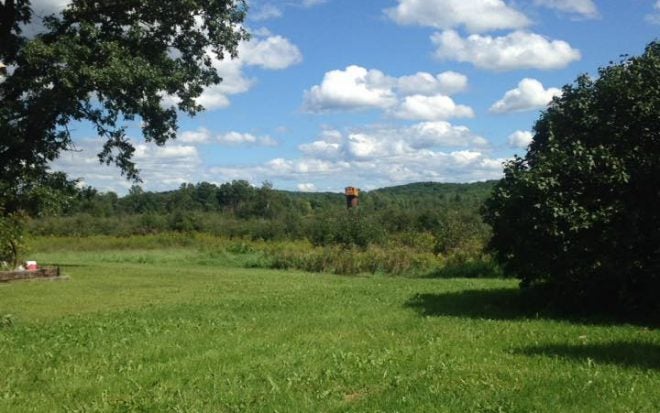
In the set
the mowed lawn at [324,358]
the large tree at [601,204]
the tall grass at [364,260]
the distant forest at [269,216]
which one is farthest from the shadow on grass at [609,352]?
the tall grass at [364,260]

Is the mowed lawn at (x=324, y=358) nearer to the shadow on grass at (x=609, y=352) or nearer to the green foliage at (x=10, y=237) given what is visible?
the shadow on grass at (x=609, y=352)

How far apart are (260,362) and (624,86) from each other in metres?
7.90

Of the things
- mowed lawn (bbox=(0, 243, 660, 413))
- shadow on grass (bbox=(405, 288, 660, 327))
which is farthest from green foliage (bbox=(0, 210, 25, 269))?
shadow on grass (bbox=(405, 288, 660, 327))

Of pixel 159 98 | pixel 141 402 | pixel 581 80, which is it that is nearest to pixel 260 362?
pixel 141 402

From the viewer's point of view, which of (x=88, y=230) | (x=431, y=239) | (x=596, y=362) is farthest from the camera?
(x=88, y=230)

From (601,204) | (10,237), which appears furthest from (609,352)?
(10,237)

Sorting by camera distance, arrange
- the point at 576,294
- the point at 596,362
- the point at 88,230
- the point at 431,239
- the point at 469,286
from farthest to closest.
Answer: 1. the point at 88,230
2. the point at 431,239
3. the point at 469,286
4. the point at 576,294
5. the point at 596,362

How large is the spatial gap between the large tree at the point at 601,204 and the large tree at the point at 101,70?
1435 centimetres

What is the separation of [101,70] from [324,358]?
15.7m

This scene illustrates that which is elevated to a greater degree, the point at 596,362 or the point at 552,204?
the point at 552,204

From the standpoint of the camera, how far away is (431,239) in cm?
3247

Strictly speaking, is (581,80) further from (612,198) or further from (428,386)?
(428,386)

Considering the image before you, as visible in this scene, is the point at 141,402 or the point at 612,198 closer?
the point at 141,402

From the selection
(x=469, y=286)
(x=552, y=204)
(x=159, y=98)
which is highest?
(x=159, y=98)
